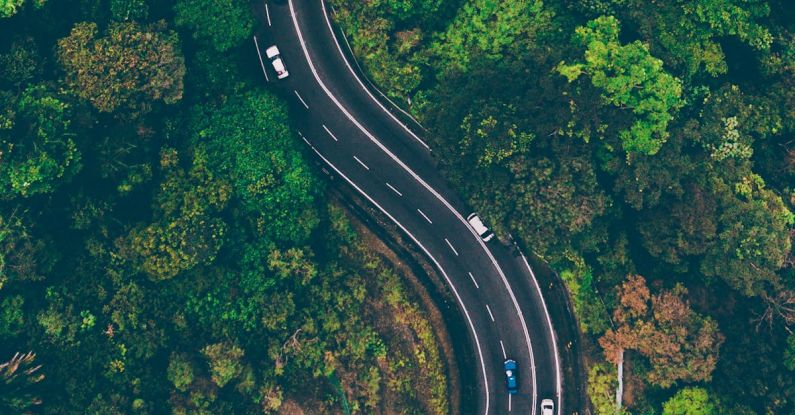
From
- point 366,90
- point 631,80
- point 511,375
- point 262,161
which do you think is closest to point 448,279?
point 511,375

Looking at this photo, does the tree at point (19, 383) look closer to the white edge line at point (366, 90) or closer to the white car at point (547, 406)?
the white edge line at point (366, 90)

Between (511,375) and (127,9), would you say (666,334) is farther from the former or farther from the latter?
(127,9)

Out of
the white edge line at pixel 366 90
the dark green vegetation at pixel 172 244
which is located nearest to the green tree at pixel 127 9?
the dark green vegetation at pixel 172 244

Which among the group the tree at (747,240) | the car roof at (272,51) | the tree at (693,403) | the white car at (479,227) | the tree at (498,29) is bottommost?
the tree at (693,403)

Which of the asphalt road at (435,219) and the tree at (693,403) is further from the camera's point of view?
the asphalt road at (435,219)

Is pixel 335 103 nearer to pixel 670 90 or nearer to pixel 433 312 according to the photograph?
pixel 433 312

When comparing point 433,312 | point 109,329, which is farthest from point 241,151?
point 433,312
